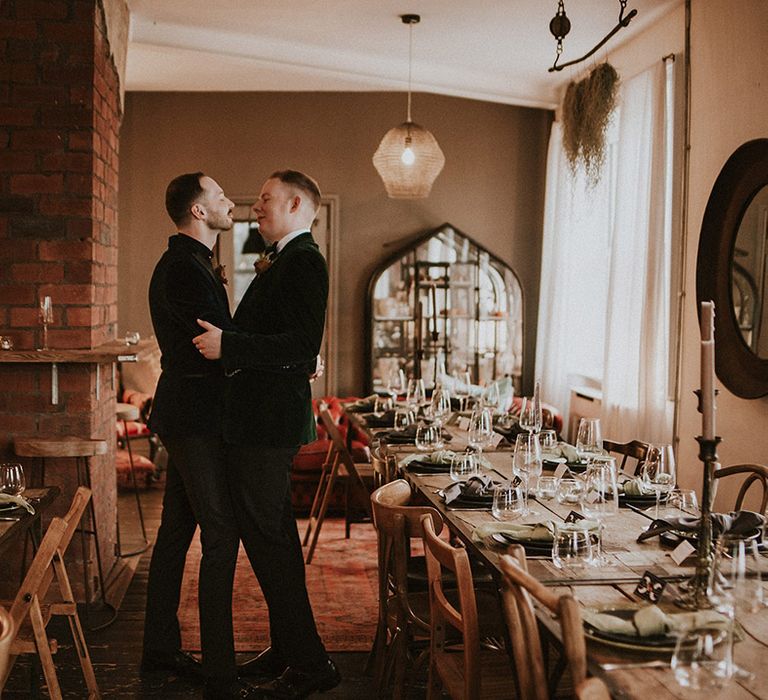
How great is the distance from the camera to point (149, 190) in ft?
27.7

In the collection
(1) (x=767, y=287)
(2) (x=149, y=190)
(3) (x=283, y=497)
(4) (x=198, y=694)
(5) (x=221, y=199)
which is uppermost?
(2) (x=149, y=190)

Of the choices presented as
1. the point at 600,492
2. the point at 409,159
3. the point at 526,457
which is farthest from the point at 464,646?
the point at 409,159

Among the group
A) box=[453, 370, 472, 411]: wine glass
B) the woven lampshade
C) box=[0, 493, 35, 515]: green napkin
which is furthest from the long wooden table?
the woven lampshade

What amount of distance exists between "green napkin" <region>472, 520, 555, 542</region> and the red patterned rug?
1.69 m

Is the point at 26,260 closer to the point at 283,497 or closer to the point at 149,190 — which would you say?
the point at 283,497

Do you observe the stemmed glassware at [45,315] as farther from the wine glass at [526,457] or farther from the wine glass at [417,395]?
the wine glass at [526,457]

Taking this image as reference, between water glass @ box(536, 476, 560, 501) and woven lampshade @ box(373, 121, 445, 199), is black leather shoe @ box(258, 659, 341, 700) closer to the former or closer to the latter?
water glass @ box(536, 476, 560, 501)

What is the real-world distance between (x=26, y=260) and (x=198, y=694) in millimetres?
2204

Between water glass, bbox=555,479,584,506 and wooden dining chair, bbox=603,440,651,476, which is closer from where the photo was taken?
water glass, bbox=555,479,584,506

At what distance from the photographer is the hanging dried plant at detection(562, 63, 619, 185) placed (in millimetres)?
5777

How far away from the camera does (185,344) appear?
11.9 ft

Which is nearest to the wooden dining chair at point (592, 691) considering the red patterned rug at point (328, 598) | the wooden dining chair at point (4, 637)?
the wooden dining chair at point (4, 637)

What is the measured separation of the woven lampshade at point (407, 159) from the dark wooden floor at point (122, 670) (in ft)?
11.3

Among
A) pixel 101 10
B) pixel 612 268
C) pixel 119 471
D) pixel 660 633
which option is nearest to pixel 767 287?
pixel 612 268
